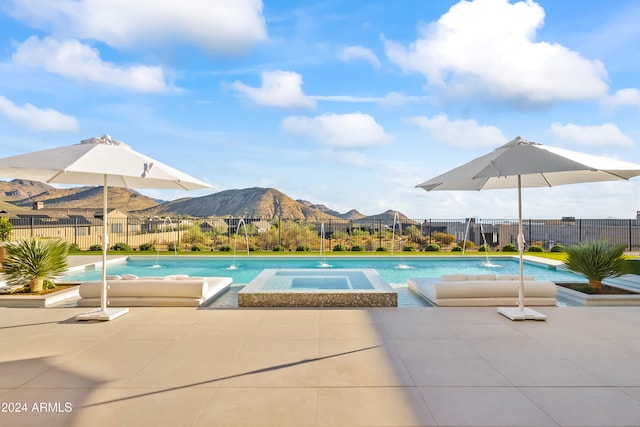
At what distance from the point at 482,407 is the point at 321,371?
4.34ft

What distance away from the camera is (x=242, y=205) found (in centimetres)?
6806

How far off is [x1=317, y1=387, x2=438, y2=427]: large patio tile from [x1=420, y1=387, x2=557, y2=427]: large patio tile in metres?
0.10

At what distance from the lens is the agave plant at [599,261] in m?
6.97

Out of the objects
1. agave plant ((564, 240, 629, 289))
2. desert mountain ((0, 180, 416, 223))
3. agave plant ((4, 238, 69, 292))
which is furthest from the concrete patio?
desert mountain ((0, 180, 416, 223))

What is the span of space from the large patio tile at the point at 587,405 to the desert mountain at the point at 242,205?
60236mm

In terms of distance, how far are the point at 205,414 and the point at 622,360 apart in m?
3.85

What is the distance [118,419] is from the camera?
2.64 m

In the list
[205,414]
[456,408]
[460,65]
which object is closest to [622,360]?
[456,408]

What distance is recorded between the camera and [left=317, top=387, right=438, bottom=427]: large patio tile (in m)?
2.59

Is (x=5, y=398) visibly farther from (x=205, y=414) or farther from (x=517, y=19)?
(x=517, y=19)

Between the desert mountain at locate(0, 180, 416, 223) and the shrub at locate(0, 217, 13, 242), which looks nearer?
the shrub at locate(0, 217, 13, 242)

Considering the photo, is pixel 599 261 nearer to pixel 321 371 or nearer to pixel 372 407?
pixel 321 371

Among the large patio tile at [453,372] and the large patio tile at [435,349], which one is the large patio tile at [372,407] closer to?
the large patio tile at [453,372]

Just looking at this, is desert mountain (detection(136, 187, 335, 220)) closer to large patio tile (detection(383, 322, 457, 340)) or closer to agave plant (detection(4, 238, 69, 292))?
agave plant (detection(4, 238, 69, 292))
